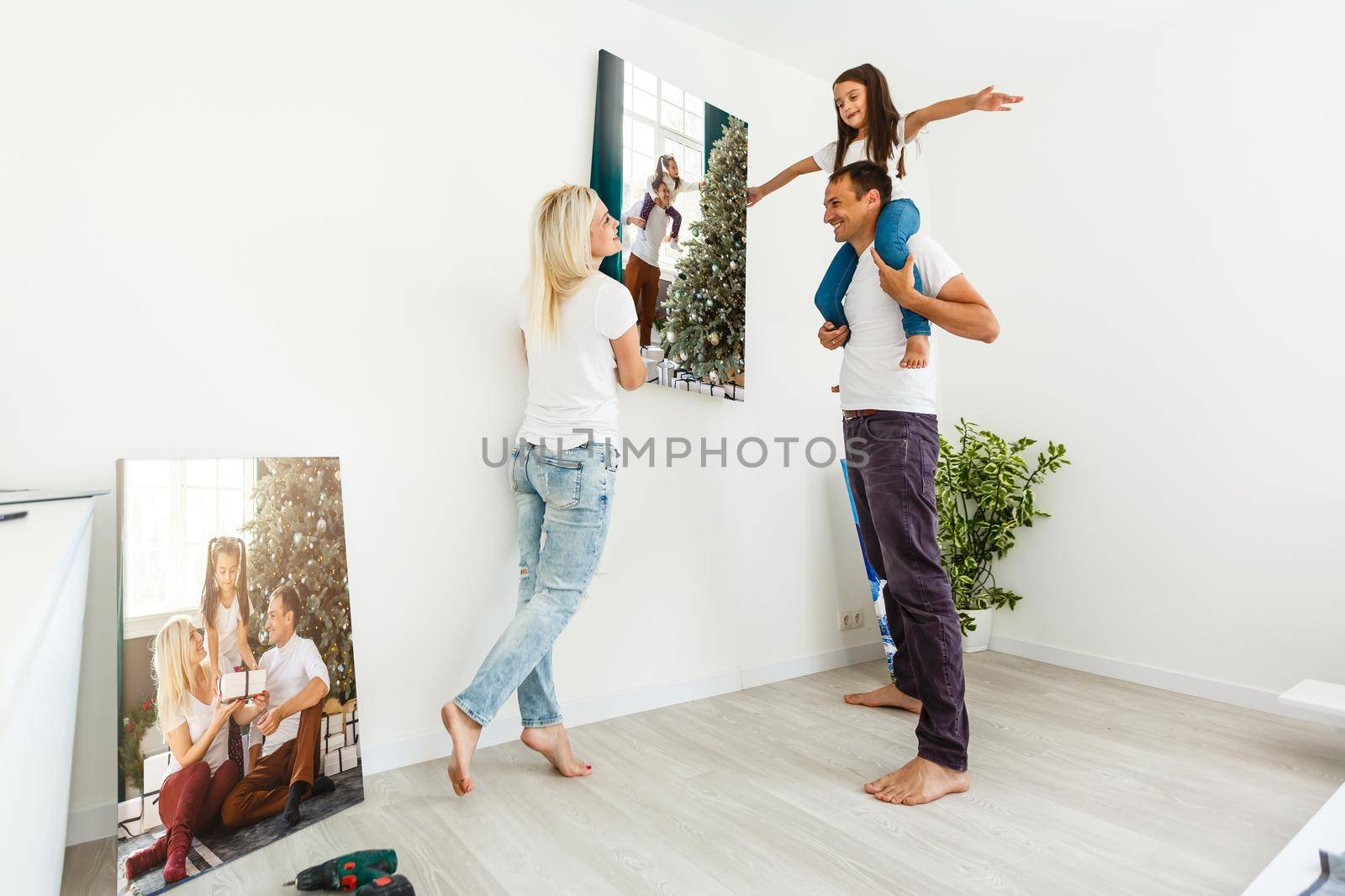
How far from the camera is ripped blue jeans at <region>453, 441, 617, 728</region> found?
196 cm

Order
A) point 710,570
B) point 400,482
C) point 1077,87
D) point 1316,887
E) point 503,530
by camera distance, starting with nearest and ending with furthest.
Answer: point 1316,887 → point 400,482 → point 503,530 → point 710,570 → point 1077,87

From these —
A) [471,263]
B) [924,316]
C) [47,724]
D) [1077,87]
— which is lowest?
[47,724]

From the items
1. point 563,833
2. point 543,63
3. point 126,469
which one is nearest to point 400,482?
point 126,469

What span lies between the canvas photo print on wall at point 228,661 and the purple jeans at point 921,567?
4.64 ft

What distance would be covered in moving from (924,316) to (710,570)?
1252mm

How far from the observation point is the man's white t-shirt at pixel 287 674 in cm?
175

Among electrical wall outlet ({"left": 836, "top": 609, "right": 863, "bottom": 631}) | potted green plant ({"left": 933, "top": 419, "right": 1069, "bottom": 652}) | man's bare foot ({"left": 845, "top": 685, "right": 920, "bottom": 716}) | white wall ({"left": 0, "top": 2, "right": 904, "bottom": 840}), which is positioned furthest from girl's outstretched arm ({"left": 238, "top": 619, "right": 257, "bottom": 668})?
potted green plant ({"left": 933, "top": 419, "right": 1069, "bottom": 652})

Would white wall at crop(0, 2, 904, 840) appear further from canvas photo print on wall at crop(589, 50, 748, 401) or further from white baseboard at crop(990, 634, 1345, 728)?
white baseboard at crop(990, 634, 1345, 728)

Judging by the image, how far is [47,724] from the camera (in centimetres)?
93

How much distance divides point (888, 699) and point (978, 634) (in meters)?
1.04

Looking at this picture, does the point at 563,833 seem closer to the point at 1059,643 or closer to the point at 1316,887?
the point at 1316,887

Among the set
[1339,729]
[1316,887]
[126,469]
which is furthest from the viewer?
[1339,729]

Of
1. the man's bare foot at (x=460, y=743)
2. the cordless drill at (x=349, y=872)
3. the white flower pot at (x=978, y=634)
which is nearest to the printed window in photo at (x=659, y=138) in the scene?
the man's bare foot at (x=460, y=743)

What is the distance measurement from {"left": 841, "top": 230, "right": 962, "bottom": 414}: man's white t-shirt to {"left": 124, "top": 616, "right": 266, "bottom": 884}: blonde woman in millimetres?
1721
